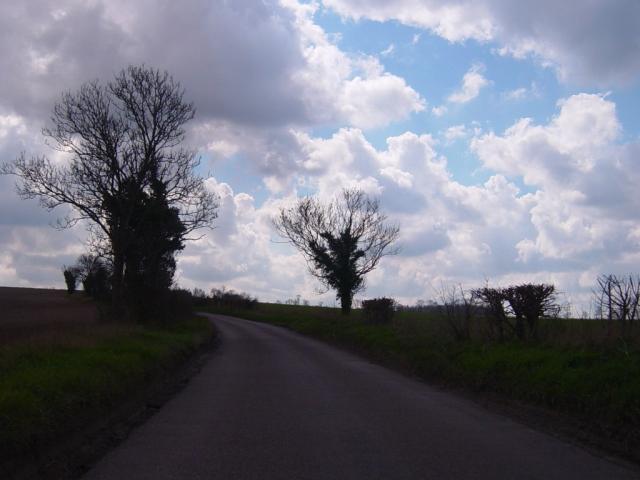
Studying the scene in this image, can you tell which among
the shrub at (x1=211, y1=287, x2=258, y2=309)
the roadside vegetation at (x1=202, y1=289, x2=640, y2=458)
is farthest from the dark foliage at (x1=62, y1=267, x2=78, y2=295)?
the roadside vegetation at (x1=202, y1=289, x2=640, y2=458)

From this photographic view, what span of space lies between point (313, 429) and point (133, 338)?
11827mm

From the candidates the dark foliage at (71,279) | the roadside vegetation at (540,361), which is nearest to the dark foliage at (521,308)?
the roadside vegetation at (540,361)

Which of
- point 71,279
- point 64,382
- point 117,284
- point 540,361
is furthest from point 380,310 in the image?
point 71,279

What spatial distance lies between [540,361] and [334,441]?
7.27 m

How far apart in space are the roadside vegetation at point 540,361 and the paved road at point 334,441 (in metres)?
1.25

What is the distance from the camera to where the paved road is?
7.59 meters

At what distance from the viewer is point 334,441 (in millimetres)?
9133

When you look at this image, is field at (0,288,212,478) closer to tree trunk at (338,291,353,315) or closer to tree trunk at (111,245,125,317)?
tree trunk at (111,245,125,317)

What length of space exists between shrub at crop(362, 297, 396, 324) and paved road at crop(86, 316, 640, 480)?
759 inches

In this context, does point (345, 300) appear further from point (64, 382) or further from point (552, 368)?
point (64, 382)

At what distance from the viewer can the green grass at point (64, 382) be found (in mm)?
8481

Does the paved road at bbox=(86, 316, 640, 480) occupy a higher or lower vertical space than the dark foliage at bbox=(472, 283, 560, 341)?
lower

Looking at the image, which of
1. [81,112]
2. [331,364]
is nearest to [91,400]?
[331,364]

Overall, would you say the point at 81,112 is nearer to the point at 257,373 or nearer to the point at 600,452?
the point at 257,373
